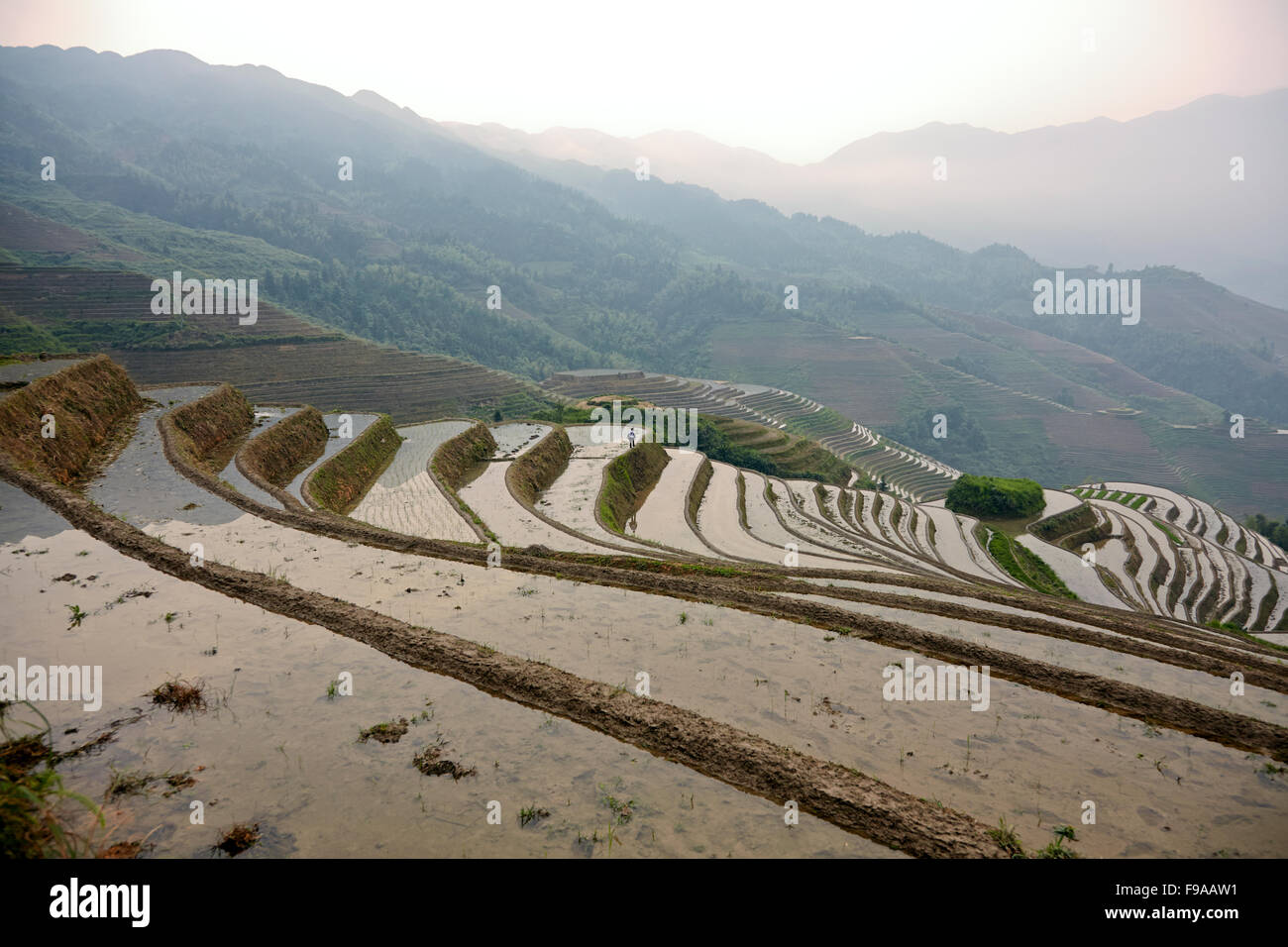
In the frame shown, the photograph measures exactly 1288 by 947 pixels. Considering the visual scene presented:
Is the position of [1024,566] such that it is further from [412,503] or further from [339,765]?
[339,765]

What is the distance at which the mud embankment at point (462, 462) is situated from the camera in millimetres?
21536

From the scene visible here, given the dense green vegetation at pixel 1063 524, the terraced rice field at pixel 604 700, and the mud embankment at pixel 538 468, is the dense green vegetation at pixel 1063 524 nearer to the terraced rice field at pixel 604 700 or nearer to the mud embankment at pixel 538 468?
the terraced rice field at pixel 604 700

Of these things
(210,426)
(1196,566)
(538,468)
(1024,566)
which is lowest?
(1196,566)

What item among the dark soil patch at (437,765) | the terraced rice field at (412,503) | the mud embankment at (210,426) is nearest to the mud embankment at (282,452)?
the mud embankment at (210,426)

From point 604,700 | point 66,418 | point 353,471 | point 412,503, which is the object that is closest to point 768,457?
point 353,471

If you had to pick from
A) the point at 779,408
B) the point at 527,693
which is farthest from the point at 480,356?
the point at 527,693

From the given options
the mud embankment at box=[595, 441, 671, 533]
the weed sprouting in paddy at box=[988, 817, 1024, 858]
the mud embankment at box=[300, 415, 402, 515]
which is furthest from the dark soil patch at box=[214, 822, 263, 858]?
the mud embankment at box=[595, 441, 671, 533]

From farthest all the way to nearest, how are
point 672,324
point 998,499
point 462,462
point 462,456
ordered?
point 672,324 < point 998,499 < point 462,456 < point 462,462

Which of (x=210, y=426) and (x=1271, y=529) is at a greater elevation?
(x=210, y=426)

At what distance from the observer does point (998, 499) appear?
41.2 meters

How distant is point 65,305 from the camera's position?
54.8 m

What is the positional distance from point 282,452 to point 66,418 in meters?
6.64
